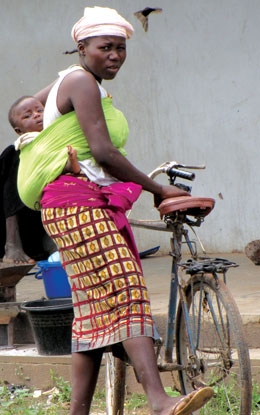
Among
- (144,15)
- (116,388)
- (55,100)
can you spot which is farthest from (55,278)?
(144,15)

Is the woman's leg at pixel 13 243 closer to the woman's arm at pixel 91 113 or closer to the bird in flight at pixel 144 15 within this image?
the bird in flight at pixel 144 15

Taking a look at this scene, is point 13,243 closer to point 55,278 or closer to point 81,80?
point 55,278

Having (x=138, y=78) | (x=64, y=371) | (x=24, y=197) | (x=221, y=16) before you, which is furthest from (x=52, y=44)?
(x=24, y=197)

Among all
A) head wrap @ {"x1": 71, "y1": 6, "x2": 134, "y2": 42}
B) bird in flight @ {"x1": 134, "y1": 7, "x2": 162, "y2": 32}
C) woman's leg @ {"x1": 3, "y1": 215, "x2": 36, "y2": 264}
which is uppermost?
bird in flight @ {"x1": 134, "y1": 7, "x2": 162, "y2": 32}

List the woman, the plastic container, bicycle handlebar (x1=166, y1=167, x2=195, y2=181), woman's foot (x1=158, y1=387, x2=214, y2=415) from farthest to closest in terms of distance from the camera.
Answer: the plastic container, bicycle handlebar (x1=166, y1=167, x2=195, y2=181), the woman, woman's foot (x1=158, y1=387, x2=214, y2=415)

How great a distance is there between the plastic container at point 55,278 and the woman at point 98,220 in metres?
1.65

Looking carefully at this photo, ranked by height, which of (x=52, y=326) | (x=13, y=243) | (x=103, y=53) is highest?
(x=103, y=53)

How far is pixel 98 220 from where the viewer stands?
9.89ft

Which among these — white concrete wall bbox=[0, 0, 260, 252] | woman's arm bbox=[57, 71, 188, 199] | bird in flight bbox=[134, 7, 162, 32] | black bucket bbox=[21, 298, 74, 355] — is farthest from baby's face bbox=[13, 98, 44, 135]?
bird in flight bbox=[134, 7, 162, 32]

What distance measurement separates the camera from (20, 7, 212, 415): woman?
296cm

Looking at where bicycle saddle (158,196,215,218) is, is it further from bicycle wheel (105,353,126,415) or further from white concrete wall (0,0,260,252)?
white concrete wall (0,0,260,252)

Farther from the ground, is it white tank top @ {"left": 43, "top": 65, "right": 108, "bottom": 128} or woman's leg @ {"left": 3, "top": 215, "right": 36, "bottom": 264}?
white tank top @ {"left": 43, "top": 65, "right": 108, "bottom": 128}

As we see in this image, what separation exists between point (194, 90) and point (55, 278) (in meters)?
2.78

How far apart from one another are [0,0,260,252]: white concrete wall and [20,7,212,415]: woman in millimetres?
3738
